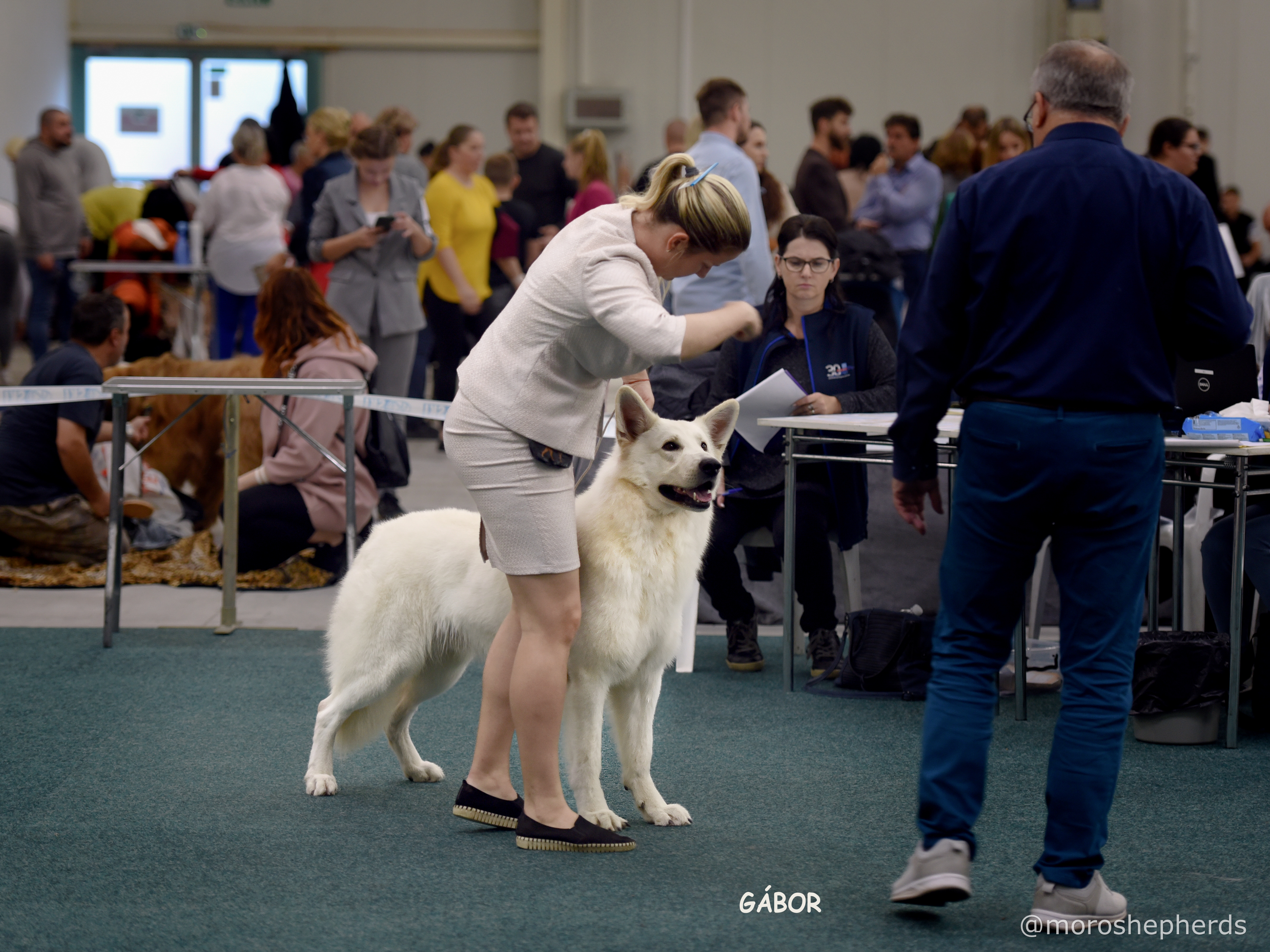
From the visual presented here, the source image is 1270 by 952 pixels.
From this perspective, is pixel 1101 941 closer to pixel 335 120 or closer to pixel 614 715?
pixel 614 715

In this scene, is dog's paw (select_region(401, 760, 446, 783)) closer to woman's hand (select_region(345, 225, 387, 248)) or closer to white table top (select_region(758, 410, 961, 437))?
white table top (select_region(758, 410, 961, 437))

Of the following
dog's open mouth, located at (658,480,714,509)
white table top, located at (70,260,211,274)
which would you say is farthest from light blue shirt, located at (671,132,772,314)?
white table top, located at (70,260,211,274)

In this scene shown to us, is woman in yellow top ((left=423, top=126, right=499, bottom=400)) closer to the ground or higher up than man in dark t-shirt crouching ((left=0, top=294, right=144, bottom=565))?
higher up

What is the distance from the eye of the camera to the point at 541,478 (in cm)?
267

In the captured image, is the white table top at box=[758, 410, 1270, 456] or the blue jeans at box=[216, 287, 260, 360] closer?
the white table top at box=[758, 410, 1270, 456]

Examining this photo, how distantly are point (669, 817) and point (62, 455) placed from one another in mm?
3601

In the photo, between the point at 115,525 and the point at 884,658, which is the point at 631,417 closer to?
the point at 884,658

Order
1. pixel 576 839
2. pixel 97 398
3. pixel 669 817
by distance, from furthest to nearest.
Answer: pixel 97 398
pixel 669 817
pixel 576 839

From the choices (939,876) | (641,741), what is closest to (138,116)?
(641,741)

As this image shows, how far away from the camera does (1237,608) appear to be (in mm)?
3633

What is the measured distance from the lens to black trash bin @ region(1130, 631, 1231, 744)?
12.0ft

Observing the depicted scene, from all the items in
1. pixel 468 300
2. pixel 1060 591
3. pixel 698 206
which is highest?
pixel 698 206

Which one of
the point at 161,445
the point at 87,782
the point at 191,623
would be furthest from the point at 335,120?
the point at 87,782

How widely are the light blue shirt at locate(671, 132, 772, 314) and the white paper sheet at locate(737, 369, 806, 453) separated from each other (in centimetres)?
110
